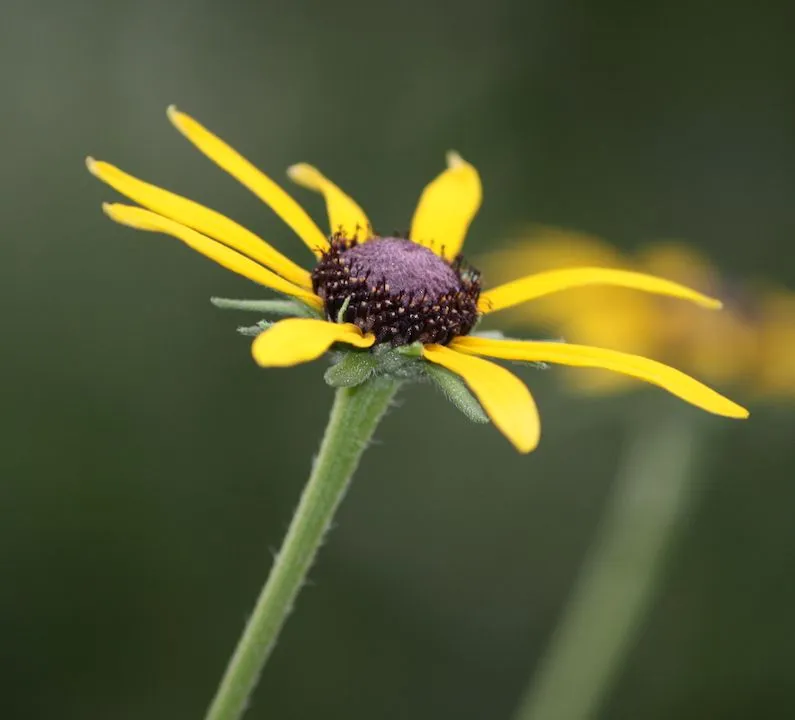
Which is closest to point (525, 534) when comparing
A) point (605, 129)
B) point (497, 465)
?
point (497, 465)

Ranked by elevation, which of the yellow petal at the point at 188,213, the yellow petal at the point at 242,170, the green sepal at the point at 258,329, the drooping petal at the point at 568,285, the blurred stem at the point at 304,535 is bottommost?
the blurred stem at the point at 304,535

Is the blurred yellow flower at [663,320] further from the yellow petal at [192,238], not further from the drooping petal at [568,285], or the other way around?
the yellow petal at [192,238]

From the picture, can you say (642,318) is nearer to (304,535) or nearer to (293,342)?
(304,535)

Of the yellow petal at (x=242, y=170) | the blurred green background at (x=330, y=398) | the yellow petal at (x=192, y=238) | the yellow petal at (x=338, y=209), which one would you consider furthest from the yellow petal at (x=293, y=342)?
the blurred green background at (x=330, y=398)

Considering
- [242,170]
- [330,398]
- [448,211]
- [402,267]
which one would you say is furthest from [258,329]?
[330,398]

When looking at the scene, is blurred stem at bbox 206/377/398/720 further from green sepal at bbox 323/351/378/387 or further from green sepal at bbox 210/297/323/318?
green sepal at bbox 210/297/323/318

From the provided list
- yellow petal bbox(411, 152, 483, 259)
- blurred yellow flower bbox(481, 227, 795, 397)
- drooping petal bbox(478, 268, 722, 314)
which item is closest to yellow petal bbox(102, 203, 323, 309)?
drooping petal bbox(478, 268, 722, 314)
